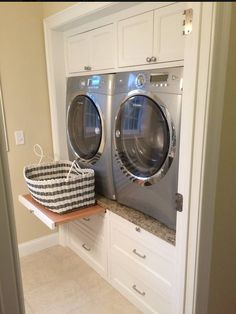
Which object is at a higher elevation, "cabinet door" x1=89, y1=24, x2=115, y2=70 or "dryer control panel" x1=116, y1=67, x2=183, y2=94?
"cabinet door" x1=89, y1=24, x2=115, y2=70

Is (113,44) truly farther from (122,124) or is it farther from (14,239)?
(14,239)

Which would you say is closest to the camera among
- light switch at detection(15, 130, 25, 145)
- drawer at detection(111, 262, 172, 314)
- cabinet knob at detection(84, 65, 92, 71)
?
drawer at detection(111, 262, 172, 314)

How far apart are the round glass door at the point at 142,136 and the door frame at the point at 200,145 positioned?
37 cm

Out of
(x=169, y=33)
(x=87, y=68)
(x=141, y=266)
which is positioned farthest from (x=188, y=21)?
(x=141, y=266)

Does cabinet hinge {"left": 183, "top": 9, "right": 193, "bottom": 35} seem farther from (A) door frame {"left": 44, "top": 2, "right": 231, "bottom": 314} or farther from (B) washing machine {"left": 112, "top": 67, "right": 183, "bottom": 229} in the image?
(B) washing machine {"left": 112, "top": 67, "right": 183, "bottom": 229}

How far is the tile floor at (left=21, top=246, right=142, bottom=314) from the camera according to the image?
191 cm

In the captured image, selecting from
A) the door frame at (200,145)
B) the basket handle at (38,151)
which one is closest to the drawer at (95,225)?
the basket handle at (38,151)

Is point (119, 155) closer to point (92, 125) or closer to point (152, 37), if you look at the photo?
point (92, 125)

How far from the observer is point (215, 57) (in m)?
0.99

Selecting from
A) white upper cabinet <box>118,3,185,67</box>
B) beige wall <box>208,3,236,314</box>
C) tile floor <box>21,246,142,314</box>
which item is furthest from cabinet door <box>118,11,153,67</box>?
tile floor <box>21,246,142,314</box>

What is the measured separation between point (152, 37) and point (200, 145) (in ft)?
2.56

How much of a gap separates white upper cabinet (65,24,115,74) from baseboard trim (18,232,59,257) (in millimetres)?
1580

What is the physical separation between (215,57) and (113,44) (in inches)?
38.6

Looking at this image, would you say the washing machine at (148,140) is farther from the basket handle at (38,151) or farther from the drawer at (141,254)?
the basket handle at (38,151)
